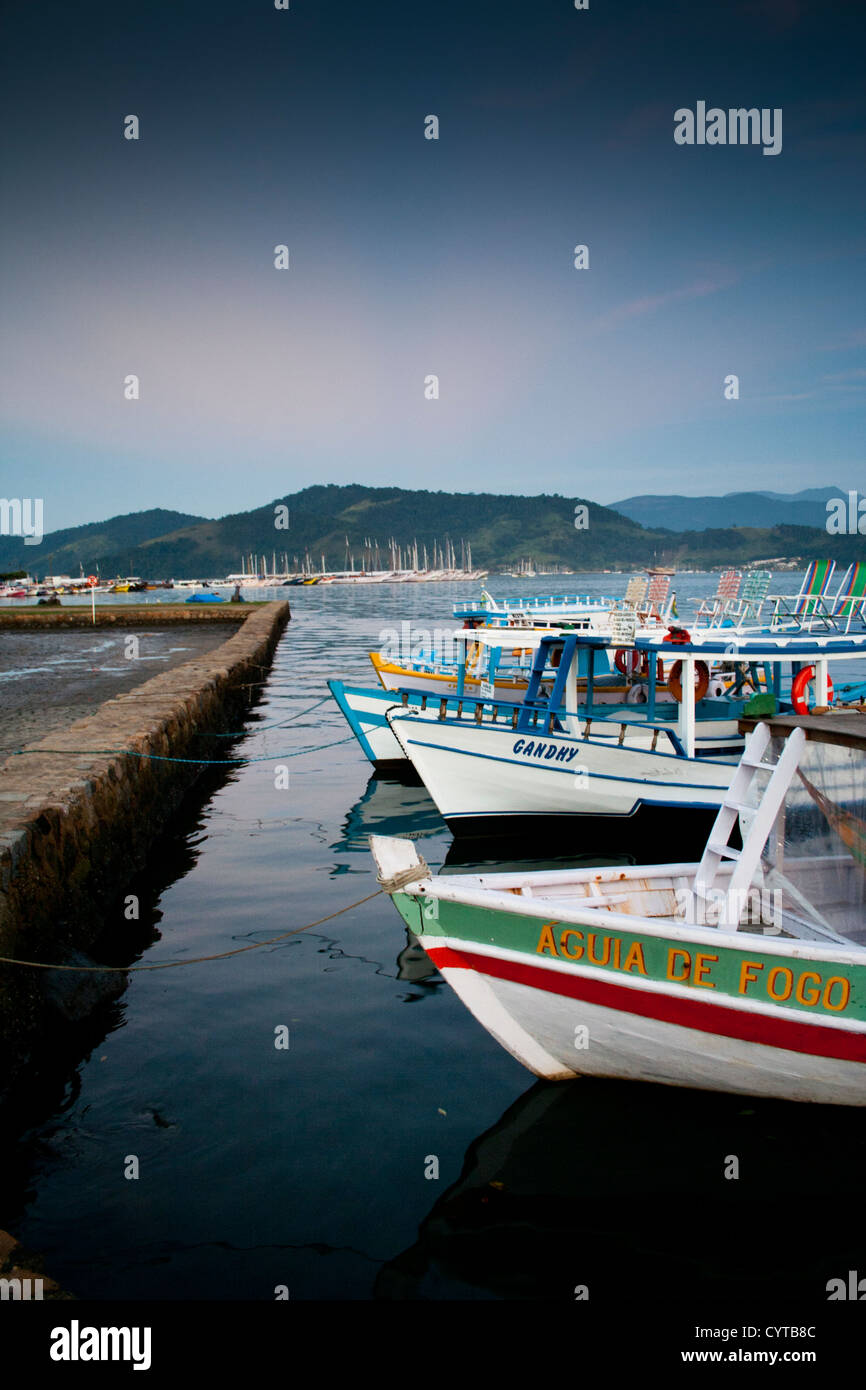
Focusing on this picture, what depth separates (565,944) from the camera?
5781 mm

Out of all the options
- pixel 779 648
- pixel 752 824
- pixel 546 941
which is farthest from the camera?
pixel 779 648

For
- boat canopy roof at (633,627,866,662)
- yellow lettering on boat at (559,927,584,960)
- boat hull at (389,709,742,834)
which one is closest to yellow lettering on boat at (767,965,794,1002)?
yellow lettering on boat at (559,927,584,960)

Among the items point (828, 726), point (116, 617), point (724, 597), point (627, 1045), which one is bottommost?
point (627, 1045)

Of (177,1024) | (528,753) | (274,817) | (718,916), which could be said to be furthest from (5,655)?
(718,916)

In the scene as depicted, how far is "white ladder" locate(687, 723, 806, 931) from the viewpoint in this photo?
6250 mm

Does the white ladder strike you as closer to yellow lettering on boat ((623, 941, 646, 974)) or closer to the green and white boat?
the green and white boat

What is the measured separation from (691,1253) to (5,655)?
114 feet

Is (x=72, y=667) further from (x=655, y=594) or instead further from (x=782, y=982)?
(x=782, y=982)

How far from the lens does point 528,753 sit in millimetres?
13055

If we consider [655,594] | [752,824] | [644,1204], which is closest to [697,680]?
[655,594]

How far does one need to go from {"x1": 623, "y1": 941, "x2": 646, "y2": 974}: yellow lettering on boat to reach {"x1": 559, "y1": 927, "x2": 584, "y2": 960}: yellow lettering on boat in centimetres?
28

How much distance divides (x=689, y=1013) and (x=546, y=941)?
0.98m

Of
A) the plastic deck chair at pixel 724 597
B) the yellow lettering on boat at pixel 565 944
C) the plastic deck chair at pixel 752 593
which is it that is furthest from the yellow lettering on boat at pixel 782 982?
the plastic deck chair at pixel 724 597
